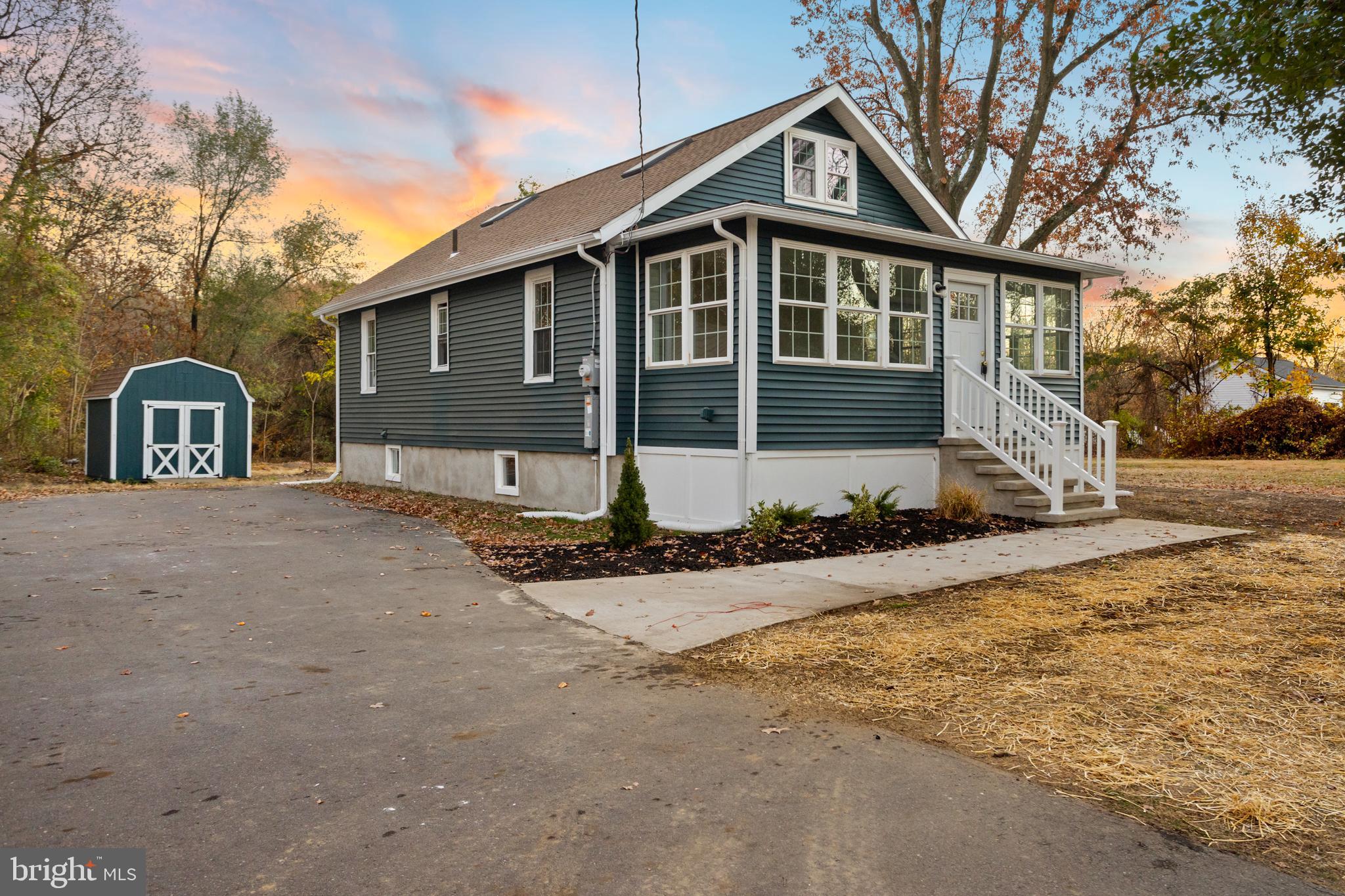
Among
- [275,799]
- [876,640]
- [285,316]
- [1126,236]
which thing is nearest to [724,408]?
[876,640]

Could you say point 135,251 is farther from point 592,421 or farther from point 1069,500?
point 1069,500

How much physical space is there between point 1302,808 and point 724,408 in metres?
8.22

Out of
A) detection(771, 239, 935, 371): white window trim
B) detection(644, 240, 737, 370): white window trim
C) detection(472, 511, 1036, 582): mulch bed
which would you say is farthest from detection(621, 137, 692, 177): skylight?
detection(472, 511, 1036, 582): mulch bed

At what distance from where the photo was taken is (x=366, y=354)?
1928cm

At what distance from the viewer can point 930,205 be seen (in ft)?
48.8

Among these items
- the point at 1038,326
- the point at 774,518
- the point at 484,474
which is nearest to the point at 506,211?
the point at 484,474

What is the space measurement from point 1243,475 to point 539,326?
1506cm

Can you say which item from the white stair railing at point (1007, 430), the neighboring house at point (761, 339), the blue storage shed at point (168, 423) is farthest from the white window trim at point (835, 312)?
the blue storage shed at point (168, 423)

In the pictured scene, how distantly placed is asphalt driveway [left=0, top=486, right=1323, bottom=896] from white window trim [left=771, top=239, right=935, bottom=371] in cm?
596

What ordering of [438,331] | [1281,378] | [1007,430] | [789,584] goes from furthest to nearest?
[1281,378] < [438,331] < [1007,430] < [789,584]

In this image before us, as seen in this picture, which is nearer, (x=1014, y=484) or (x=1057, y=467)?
(x=1057, y=467)

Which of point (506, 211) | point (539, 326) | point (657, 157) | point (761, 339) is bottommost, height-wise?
point (761, 339)

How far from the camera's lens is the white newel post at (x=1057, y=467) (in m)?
11.2

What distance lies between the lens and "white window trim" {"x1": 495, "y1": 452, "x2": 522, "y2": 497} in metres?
14.6
